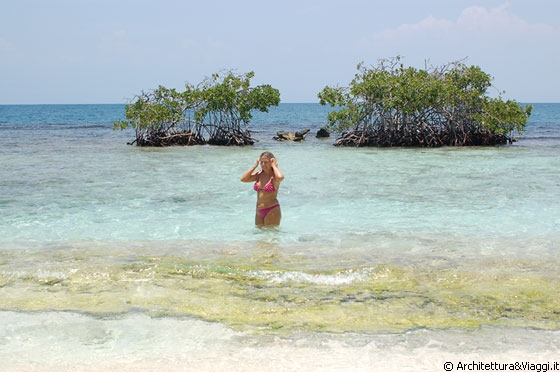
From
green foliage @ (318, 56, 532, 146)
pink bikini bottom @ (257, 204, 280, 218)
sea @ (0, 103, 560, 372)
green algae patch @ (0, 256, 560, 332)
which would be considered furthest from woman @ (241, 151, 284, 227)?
green foliage @ (318, 56, 532, 146)

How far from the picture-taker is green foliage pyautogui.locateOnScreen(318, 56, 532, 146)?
22297mm

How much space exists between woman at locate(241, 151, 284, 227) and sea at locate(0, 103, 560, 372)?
9.0 inches

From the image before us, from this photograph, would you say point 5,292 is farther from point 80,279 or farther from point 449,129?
point 449,129

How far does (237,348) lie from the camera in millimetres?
4246

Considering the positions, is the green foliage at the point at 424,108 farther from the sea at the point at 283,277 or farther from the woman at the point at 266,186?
the woman at the point at 266,186

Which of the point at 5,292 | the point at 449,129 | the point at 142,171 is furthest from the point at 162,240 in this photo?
the point at 449,129

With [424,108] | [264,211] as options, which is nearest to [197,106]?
[424,108]

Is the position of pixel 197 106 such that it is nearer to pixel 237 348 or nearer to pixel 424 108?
pixel 424 108

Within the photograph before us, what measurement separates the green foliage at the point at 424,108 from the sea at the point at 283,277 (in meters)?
9.23

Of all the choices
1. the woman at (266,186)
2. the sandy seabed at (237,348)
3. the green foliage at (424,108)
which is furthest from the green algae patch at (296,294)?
the green foliage at (424,108)

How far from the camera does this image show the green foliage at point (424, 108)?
22.3 metres

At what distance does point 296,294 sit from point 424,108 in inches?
748

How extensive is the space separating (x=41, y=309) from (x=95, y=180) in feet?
30.7

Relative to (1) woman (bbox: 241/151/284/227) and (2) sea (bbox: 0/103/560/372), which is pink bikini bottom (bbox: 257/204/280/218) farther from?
(2) sea (bbox: 0/103/560/372)
